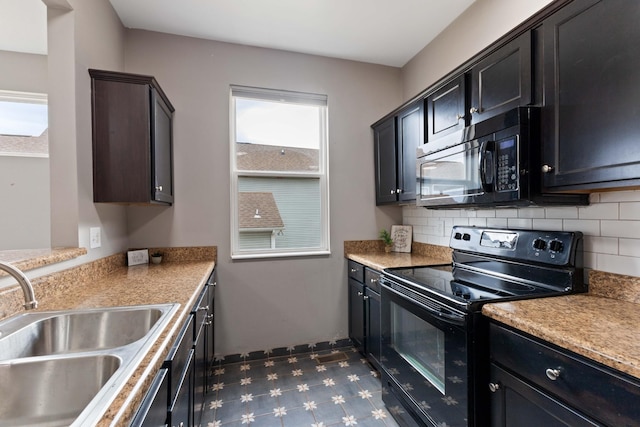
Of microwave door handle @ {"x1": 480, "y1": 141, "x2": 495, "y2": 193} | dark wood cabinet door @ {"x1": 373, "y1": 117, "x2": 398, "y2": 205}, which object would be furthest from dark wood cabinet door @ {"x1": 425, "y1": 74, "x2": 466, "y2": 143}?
dark wood cabinet door @ {"x1": 373, "y1": 117, "x2": 398, "y2": 205}

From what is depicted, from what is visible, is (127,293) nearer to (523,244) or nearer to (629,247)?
(523,244)

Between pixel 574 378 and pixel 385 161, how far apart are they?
2066mm

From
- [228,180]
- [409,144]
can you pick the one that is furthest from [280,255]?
[409,144]

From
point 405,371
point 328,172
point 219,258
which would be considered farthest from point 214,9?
point 405,371

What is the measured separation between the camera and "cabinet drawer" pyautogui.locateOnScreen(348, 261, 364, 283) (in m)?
2.50

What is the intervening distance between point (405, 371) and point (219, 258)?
1687 mm

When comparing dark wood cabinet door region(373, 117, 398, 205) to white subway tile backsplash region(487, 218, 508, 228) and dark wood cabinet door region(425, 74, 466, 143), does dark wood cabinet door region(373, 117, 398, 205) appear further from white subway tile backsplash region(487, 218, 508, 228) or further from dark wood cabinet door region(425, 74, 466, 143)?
white subway tile backsplash region(487, 218, 508, 228)

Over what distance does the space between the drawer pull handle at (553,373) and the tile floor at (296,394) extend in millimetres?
1169

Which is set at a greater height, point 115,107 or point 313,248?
point 115,107

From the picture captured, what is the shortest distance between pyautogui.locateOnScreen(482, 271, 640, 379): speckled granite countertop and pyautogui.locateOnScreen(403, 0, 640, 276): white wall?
0.09m

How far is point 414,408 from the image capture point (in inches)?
63.1

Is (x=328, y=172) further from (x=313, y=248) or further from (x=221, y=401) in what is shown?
(x=221, y=401)

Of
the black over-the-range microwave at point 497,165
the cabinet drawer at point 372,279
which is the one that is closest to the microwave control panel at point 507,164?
the black over-the-range microwave at point 497,165

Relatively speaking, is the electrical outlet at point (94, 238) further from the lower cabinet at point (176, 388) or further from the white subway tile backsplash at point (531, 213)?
the white subway tile backsplash at point (531, 213)
